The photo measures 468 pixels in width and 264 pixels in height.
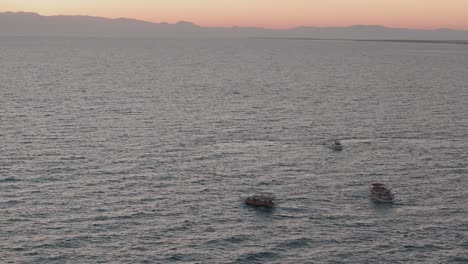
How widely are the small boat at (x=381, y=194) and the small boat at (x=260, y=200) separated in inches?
620

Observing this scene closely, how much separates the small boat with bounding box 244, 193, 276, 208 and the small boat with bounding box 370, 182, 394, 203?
51.7 feet

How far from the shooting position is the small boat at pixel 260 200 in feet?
310

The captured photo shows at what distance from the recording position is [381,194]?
97250mm

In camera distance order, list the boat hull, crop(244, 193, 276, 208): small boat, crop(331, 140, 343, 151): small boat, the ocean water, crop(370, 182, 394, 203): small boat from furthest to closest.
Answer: crop(331, 140, 343, 151): small boat → crop(370, 182, 394, 203): small boat → the boat hull → crop(244, 193, 276, 208): small boat → the ocean water

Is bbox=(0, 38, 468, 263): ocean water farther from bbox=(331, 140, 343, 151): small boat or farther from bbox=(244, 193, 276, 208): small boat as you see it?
bbox=(244, 193, 276, 208): small boat

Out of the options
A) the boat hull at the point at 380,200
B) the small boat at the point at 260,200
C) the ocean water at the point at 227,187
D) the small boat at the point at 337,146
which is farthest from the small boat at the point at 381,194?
the small boat at the point at 337,146

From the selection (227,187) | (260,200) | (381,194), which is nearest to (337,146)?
(381,194)

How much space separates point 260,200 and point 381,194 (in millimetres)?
18768

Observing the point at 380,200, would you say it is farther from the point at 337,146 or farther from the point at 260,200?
the point at 337,146

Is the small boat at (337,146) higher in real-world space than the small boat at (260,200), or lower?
higher

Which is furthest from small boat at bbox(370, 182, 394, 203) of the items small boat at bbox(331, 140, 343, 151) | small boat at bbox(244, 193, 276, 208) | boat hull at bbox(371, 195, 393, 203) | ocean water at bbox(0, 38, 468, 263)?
small boat at bbox(331, 140, 343, 151)

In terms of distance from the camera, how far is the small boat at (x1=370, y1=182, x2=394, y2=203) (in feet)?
318

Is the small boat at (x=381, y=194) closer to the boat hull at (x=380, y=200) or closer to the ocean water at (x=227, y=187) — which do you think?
the boat hull at (x=380, y=200)

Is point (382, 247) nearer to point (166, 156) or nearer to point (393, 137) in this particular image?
point (166, 156)
